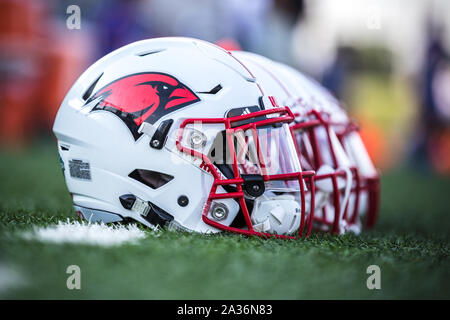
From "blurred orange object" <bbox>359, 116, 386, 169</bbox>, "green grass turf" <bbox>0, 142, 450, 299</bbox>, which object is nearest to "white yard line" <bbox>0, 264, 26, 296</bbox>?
"green grass turf" <bbox>0, 142, 450, 299</bbox>

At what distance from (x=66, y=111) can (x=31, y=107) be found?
20.7ft

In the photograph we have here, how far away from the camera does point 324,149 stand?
320cm

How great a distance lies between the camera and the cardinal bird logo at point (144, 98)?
2371 mm

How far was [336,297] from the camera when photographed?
5.82ft

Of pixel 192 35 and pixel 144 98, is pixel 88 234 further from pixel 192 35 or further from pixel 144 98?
pixel 192 35

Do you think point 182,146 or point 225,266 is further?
point 182,146

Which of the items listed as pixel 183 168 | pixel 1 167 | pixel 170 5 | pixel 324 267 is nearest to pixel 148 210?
pixel 183 168

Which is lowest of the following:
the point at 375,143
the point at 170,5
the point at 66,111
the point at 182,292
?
the point at 375,143

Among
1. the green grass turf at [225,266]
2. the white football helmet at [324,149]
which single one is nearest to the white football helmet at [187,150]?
the green grass turf at [225,266]

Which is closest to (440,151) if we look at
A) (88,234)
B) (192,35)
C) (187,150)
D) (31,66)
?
(192,35)

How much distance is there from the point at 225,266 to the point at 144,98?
33.1 inches

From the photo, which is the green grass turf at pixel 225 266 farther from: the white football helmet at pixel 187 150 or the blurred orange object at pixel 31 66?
the blurred orange object at pixel 31 66

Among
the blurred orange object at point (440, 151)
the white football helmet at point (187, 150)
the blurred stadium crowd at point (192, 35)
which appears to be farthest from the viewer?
the blurred orange object at point (440, 151)

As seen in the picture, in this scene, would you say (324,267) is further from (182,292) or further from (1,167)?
(1,167)
